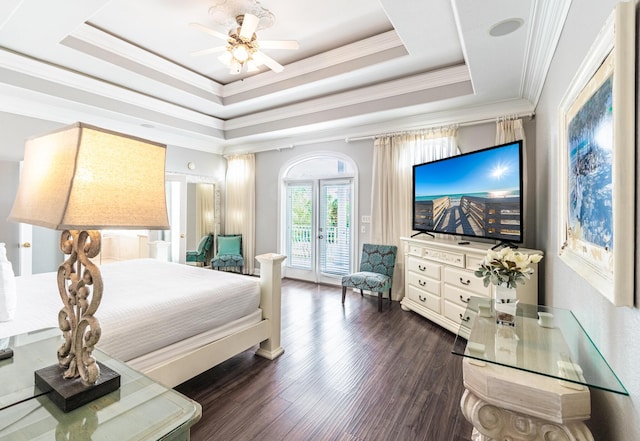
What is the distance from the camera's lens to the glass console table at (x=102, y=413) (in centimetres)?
77

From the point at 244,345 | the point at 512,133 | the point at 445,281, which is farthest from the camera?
the point at 512,133

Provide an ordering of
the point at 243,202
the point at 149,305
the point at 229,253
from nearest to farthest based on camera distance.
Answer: the point at 149,305
the point at 229,253
the point at 243,202

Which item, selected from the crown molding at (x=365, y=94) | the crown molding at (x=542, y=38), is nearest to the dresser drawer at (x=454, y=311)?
the crown molding at (x=542, y=38)

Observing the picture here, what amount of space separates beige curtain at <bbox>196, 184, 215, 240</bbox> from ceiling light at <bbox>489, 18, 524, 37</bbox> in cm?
536

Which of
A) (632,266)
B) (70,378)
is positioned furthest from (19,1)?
(632,266)

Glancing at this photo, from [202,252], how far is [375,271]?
3576 millimetres

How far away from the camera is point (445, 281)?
3.35 m

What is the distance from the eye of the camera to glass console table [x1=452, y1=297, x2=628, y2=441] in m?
1.07

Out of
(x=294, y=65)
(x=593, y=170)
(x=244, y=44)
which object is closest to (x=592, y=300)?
(x=593, y=170)

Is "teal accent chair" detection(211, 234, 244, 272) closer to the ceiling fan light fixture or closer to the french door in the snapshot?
the french door

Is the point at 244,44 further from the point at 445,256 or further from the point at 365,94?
the point at 445,256

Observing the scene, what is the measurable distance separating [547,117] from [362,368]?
263 centimetres

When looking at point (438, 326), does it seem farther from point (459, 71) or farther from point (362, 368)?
point (459, 71)

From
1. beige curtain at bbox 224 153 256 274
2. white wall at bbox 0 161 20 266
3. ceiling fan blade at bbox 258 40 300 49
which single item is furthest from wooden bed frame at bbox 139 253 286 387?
beige curtain at bbox 224 153 256 274
